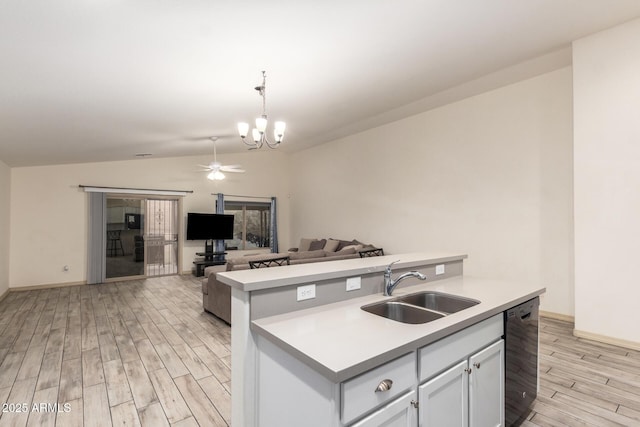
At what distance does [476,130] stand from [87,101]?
522cm

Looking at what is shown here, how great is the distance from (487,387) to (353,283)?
3.10ft

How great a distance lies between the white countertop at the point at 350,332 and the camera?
1187mm

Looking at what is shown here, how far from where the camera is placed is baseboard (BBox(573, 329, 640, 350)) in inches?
130

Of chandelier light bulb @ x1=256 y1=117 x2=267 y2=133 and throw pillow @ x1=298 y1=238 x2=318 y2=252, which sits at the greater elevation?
chandelier light bulb @ x1=256 y1=117 x2=267 y2=133

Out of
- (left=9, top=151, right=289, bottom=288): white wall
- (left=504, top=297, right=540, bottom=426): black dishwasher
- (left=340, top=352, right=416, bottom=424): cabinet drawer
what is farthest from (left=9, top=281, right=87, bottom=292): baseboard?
(left=504, top=297, right=540, bottom=426): black dishwasher

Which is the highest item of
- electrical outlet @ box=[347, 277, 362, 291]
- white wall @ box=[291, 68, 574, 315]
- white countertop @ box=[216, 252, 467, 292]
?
white wall @ box=[291, 68, 574, 315]

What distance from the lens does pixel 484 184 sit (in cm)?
505

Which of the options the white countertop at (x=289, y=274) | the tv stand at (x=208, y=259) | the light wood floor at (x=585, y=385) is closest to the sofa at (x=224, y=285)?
the white countertop at (x=289, y=274)

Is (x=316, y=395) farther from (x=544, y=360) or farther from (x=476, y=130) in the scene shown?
(x=476, y=130)

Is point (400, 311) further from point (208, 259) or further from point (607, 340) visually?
point (208, 259)

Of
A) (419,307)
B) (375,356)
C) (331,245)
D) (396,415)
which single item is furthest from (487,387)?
(331,245)

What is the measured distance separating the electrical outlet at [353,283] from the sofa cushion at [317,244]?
5801 millimetres

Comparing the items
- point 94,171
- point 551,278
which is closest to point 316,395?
point 551,278

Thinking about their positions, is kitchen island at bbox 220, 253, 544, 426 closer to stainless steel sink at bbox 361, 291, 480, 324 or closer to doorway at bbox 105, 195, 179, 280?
stainless steel sink at bbox 361, 291, 480, 324
